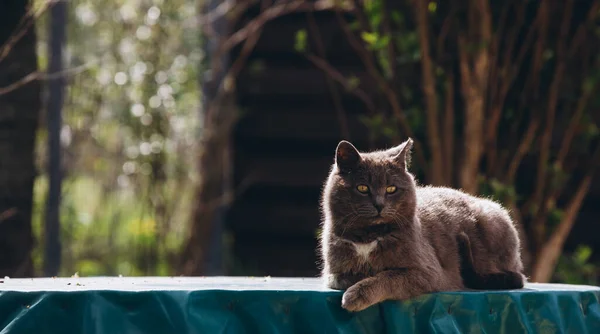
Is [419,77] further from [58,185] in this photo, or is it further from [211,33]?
[58,185]

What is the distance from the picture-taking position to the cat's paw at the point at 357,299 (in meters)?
2.76

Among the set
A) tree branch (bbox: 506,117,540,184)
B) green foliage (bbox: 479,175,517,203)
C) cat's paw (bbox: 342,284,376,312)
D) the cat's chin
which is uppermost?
tree branch (bbox: 506,117,540,184)

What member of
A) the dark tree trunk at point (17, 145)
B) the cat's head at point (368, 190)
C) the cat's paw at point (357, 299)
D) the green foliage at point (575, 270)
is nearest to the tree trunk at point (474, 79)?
the green foliage at point (575, 270)

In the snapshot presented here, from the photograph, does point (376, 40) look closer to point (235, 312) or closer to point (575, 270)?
point (575, 270)

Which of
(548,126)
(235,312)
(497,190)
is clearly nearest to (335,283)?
(235,312)

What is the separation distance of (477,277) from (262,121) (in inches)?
148

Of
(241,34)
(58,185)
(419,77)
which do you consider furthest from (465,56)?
(58,185)

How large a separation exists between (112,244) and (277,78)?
5.67 feet

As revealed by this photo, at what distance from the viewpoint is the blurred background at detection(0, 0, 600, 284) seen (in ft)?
17.2

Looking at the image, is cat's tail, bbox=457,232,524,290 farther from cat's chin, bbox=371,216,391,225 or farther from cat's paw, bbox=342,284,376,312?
cat's paw, bbox=342,284,376,312

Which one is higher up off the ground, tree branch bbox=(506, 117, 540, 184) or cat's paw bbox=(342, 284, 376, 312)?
tree branch bbox=(506, 117, 540, 184)

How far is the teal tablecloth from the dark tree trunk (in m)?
2.70

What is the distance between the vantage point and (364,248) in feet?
9.87

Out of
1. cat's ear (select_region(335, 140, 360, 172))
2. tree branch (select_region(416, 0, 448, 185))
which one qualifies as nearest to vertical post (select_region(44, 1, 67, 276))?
tree branch (select_region(416, 0, 448, 185))
